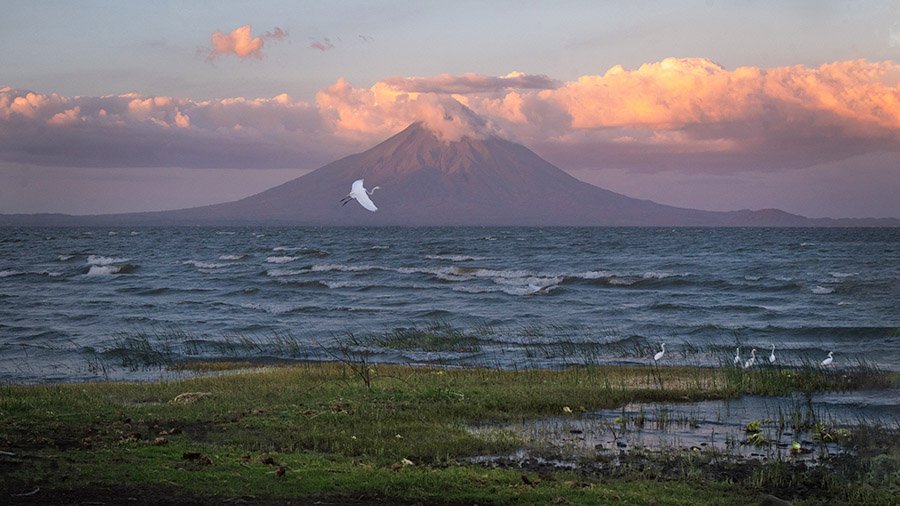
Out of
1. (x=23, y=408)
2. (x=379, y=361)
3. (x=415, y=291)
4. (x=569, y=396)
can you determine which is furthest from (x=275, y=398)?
(x=415, y=291)

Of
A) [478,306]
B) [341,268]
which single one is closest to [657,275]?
[478,306]

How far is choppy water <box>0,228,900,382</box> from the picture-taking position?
30.4 m

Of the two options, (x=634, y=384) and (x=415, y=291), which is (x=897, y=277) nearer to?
(x=415, y=291)

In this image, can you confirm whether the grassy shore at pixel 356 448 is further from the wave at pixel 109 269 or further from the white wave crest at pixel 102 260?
the white wave crest at pixel 102 260

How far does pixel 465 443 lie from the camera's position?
1415 centimetres

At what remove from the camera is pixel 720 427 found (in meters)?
16.5

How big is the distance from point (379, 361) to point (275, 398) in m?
10.3

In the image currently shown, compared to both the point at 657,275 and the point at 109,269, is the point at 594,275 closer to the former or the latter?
the point at 657,275

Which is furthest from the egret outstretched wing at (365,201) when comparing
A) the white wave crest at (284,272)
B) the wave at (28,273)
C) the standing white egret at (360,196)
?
the wave at (28,273)

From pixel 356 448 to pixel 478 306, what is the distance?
32.4 m

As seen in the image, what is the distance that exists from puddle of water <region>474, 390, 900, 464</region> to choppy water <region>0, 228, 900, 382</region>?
301 inches

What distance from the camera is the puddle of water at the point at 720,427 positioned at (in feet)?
47.1

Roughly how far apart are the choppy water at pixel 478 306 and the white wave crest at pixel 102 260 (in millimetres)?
253

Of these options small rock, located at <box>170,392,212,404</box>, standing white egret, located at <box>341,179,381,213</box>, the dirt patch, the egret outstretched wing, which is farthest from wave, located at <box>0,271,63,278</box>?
the dirt patch
